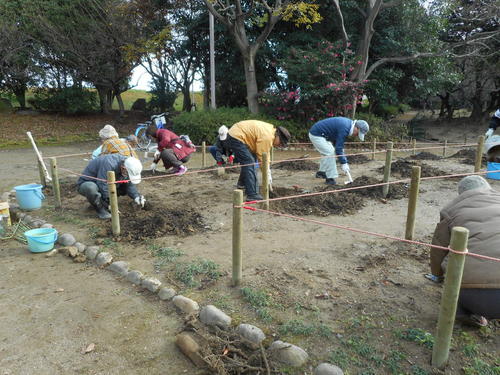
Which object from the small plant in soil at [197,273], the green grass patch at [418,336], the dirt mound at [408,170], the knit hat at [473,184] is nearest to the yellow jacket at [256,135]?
the small plant in soil at [197,273]

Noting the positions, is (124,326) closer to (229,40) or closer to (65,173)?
(65,173)

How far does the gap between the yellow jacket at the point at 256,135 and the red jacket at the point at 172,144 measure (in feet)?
6.53

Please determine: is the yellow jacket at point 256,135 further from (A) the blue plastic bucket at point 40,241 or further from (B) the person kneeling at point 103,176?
(A) the blue plastic bucket at point 40,241

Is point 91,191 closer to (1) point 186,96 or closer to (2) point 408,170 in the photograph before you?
(2) point 408,170

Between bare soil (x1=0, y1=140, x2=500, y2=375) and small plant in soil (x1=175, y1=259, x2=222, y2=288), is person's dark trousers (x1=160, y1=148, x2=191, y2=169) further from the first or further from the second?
small plant in soil (x1=175, y1=259, x2=222, y2=288)

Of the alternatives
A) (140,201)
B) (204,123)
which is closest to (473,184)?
(140,201)

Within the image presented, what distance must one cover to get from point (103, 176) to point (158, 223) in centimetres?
110

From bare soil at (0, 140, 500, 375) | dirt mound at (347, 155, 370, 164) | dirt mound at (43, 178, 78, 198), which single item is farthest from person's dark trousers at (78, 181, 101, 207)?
dirt mound at (347, 155, 370, 164)

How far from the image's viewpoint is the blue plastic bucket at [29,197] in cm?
560

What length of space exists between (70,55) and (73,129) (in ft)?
10.2

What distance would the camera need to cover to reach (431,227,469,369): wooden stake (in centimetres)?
218

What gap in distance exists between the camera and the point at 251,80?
46.2 ft

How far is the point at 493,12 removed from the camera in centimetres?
1400

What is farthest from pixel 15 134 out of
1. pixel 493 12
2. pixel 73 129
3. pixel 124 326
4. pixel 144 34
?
pixel 493 12
